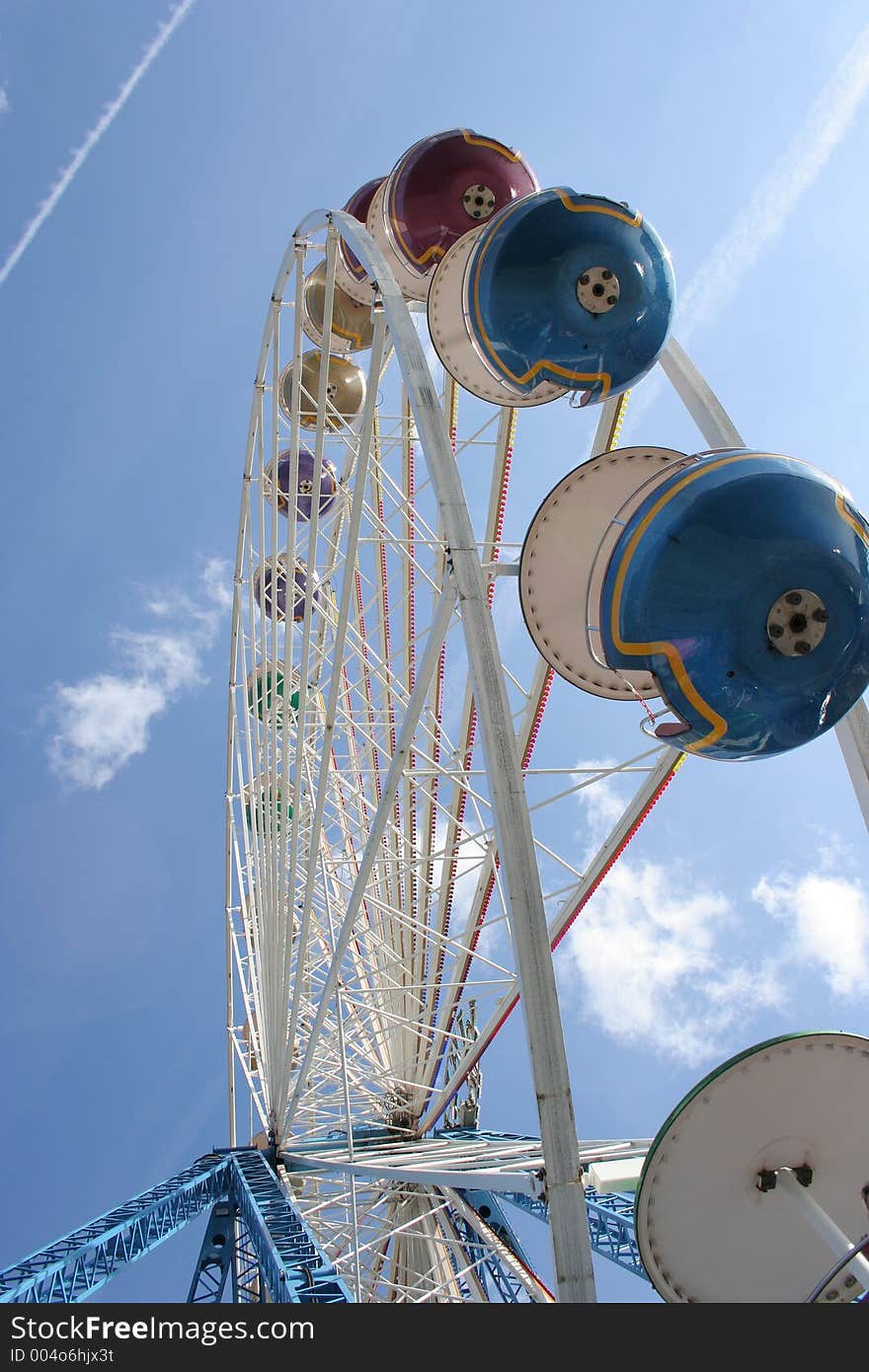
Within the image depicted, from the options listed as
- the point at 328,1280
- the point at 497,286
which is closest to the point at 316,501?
the point at 497,286

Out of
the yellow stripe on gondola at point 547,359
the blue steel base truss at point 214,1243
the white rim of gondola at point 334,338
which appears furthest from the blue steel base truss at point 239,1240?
the white rim of gondola at point 334,338

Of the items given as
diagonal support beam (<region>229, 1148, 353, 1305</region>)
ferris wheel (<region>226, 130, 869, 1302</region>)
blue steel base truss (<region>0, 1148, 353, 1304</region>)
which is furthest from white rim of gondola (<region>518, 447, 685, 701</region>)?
blue steel base truss (<region>0, 1148, 353, 1304</region>)

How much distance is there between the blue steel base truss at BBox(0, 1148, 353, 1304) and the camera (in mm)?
9688

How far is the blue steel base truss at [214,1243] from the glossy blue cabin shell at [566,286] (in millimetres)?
9683

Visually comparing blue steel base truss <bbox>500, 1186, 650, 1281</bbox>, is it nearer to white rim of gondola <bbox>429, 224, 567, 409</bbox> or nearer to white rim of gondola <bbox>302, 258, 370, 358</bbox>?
white rim of gondola <bbox>429, 224, 567, 409</bbox>

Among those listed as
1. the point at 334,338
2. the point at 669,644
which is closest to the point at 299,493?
the point at 334,338

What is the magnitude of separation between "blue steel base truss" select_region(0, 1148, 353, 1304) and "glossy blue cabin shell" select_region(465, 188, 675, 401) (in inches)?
381

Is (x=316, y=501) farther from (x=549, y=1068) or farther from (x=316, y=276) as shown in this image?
(x=549, y=1068)

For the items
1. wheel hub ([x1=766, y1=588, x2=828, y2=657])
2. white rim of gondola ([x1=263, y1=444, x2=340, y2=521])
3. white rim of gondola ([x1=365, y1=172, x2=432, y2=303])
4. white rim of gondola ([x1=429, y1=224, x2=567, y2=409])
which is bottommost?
wheel hub ([x1=766, y1=588, x2=828, y2=657])

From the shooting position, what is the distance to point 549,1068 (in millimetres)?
4930

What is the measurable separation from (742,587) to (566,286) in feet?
12.3

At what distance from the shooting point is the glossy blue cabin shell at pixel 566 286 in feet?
22.4

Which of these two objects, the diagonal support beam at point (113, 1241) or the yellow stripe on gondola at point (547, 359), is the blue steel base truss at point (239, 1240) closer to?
the diagonal support beam at point (113, 1241)

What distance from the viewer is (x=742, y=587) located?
4.42 metres
